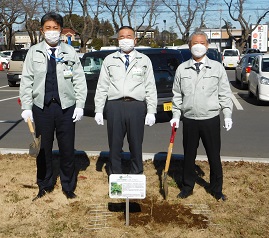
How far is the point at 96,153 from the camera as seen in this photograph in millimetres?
6793

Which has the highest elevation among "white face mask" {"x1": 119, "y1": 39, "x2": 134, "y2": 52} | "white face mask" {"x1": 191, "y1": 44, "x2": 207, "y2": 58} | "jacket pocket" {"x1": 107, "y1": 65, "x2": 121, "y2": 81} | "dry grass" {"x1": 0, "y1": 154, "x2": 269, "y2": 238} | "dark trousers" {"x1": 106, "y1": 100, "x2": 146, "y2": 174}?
"white face mask" {"x1": 119, "y1": 39, "x2": 134, "y2": 52}

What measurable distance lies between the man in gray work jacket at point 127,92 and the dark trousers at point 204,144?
1.48 feet

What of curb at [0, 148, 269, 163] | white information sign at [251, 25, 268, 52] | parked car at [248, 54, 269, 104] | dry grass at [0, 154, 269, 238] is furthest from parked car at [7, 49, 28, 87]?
white information sign at [251, 25, 268, 52]

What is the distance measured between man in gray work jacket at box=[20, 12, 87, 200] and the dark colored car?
537 centimetres

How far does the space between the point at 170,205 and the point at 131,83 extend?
→ 1.39 meters

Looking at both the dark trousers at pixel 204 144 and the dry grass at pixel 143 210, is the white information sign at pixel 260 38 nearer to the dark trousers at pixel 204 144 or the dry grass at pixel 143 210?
the dry grass at pixel 143 210

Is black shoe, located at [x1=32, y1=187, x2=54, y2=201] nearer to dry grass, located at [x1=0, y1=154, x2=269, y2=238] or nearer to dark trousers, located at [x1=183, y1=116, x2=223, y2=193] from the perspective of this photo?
dry grass, located at [x1=0, y1=154, x2=269, y2=238]

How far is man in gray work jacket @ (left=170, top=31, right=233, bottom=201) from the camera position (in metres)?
4.51

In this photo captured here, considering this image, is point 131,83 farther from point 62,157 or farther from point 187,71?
point 62,157

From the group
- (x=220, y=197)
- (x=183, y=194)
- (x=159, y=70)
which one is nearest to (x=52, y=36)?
(x=183, y=194)

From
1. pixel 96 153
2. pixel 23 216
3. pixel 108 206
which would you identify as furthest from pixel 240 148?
pixel 23 216

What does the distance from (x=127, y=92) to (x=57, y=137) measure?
3.18ft

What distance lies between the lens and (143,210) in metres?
4.55

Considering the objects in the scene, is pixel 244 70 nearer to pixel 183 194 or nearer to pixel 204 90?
pixel 183 194
